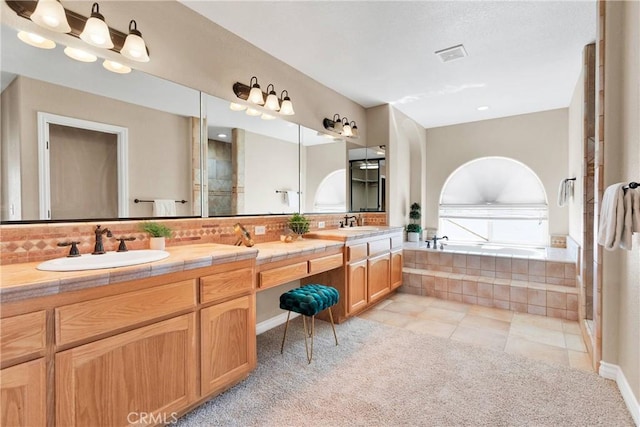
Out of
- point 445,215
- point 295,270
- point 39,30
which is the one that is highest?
point 39,30

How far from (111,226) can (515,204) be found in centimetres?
532

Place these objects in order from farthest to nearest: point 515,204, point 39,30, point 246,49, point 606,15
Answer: point 515,204 → point 246,49 → point 606,15 → point 39,30

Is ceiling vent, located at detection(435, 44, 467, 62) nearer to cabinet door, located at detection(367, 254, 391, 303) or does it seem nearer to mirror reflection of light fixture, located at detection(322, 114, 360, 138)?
mirror reflection of light fixture, located at detection(322, 114, 360, 138)

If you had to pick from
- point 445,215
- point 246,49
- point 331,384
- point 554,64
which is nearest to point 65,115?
point 246,49

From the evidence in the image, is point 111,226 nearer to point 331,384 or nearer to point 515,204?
point 331,384

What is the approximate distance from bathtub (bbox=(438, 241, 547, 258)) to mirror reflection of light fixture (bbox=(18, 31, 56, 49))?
14.4ft

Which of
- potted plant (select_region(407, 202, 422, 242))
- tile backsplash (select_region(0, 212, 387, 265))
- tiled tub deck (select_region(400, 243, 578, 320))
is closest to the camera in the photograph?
tile backsplash (select_region(0, 212, 387, 265))

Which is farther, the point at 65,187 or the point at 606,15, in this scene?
the point at 606,15

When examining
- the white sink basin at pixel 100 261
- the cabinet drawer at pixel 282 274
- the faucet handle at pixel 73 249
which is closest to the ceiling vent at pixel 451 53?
the cabinet drawer at pixel 282 274

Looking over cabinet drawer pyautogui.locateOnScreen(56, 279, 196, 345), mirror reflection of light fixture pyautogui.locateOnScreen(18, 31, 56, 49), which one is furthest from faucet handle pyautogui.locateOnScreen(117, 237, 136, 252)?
mirror reflection of light fixture pyautogui.locateOnScreen(18, 31, 56, 49)

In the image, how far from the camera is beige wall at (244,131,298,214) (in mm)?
2674

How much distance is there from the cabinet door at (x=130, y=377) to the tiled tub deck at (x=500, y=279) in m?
3.12

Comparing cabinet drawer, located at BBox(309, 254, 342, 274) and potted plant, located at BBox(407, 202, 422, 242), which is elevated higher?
potted plant, located at BBox(407, 202, 422, 242)

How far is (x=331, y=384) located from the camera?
196 cm
